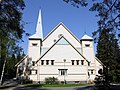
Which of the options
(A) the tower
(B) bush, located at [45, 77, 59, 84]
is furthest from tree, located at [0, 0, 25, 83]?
(A) the tower

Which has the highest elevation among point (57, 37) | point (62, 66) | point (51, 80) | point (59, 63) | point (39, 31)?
point (39, 31)

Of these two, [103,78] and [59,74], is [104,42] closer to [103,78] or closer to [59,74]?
[103,78]

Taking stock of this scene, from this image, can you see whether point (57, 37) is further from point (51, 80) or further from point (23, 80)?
point (23, 80)

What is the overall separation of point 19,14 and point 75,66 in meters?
26.9

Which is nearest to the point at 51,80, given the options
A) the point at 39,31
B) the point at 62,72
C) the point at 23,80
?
the point at 62,72

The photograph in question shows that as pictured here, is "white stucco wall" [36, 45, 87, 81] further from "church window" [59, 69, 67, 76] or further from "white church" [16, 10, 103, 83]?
"church window" [59, 69, 67, 76]

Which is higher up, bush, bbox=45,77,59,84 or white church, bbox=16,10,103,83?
white church, bbox=16,10,103,83

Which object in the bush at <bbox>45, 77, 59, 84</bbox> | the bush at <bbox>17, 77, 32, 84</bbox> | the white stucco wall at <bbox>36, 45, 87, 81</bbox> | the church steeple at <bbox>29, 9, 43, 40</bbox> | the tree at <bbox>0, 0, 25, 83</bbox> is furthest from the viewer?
the church steeple at <bbox>29, 9, 43, 40</bbox>

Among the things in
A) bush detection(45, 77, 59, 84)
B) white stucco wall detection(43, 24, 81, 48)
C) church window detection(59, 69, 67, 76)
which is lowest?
bush detection(45, 77, 59, 84)

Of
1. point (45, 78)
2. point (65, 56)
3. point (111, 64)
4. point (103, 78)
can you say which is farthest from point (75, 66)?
point (103, 78)

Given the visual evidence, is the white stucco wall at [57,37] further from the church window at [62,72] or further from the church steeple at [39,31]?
the church window at [62,72]

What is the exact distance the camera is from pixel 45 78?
4194cm

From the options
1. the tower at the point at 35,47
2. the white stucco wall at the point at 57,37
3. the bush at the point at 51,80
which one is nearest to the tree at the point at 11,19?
the bush at the point at 51,80

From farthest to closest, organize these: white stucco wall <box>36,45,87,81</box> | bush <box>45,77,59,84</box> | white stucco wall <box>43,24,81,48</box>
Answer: white stucco wall <box>43,24,81,48</box>
white stucco wall <box>36,45,87,81</box>
bush <box>45,77,59,84</box>
